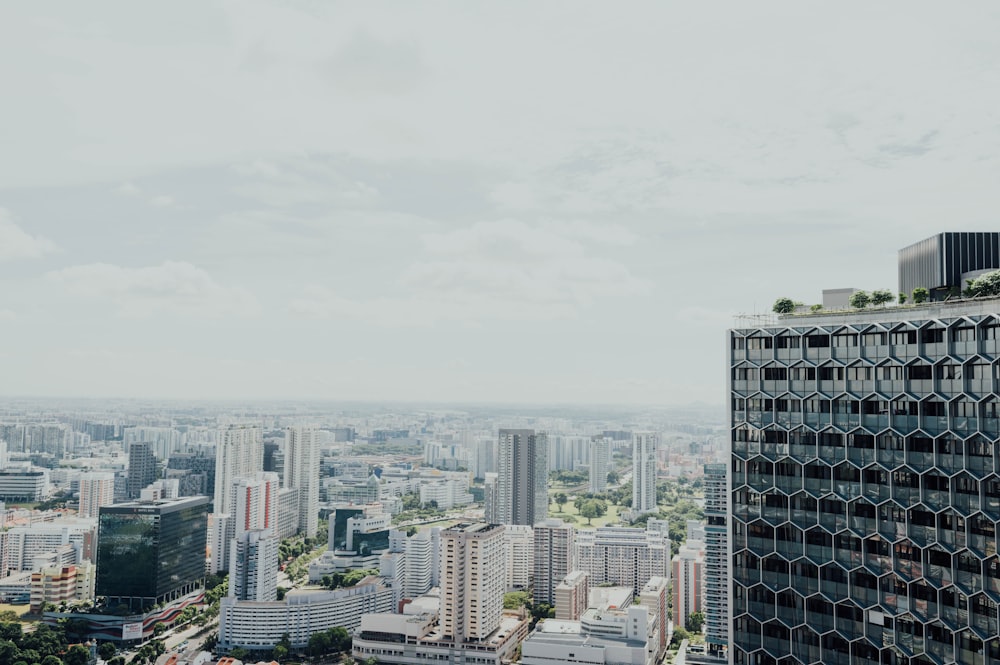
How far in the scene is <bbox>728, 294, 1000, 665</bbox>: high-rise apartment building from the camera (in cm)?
882

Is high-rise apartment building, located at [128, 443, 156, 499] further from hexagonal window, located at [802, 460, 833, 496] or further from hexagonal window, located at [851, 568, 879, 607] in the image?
hexagonal window, located at [851, 568, 879, 607]

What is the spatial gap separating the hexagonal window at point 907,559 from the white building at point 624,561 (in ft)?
71.8

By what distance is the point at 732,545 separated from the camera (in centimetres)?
1062

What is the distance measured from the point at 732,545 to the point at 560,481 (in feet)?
169

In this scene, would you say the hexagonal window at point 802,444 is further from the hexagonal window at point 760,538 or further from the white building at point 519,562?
the white building at point 519,562

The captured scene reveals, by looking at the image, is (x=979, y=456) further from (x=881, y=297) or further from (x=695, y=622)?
(x=695, y=622)

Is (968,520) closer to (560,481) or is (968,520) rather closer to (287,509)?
(287,509)

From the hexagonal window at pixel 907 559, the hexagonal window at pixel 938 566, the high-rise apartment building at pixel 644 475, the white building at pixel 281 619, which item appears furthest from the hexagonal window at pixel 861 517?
the high-rise apartment building at pixel 644 475

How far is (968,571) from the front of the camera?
881 cm

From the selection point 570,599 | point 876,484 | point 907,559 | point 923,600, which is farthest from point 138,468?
point 923,600

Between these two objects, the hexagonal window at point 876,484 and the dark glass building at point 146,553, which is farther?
the dark glass building at point 146,553

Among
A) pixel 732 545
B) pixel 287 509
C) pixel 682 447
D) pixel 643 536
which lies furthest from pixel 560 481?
pixel 732 545

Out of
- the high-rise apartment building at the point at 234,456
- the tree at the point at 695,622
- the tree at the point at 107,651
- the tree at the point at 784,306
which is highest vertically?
the tree at the point at 784,306

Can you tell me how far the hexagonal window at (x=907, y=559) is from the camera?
9.20 m
